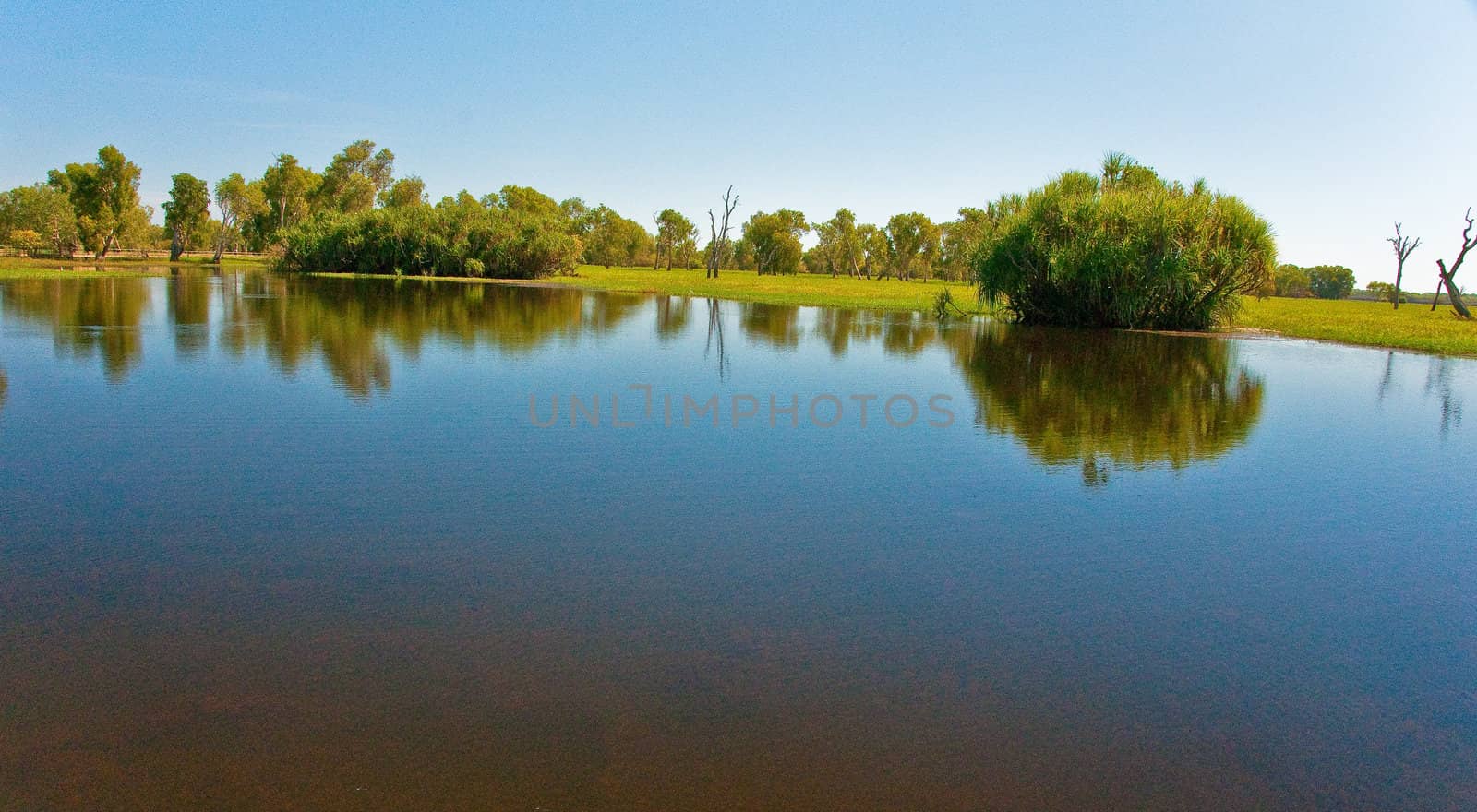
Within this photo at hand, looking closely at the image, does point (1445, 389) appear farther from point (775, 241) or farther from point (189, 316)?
point (775, 241)

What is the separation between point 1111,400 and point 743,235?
99.4m

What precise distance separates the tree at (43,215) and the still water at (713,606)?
85478 millimetres

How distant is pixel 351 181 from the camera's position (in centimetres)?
9125

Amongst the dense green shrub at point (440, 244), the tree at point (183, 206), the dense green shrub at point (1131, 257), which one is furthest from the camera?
the tree at point (183, 206)

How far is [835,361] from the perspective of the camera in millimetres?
16891

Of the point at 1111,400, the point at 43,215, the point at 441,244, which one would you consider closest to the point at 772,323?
the point at 1111,400

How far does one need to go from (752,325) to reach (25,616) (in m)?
21.8

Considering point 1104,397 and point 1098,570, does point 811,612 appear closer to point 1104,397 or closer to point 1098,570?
point 1098,570

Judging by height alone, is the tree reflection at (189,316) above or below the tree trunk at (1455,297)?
below

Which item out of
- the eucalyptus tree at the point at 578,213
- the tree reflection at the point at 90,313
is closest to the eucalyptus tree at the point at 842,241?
the eucalyptus tree at the point at 578,213

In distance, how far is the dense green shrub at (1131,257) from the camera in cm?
2605

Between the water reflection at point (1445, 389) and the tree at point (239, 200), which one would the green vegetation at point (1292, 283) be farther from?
the tree at point (239, 200)

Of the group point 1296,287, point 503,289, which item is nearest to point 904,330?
point 503,289

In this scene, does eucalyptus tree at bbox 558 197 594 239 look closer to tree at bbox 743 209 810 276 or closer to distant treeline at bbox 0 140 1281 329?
distant treeline at bbox 0 140 1281 329
